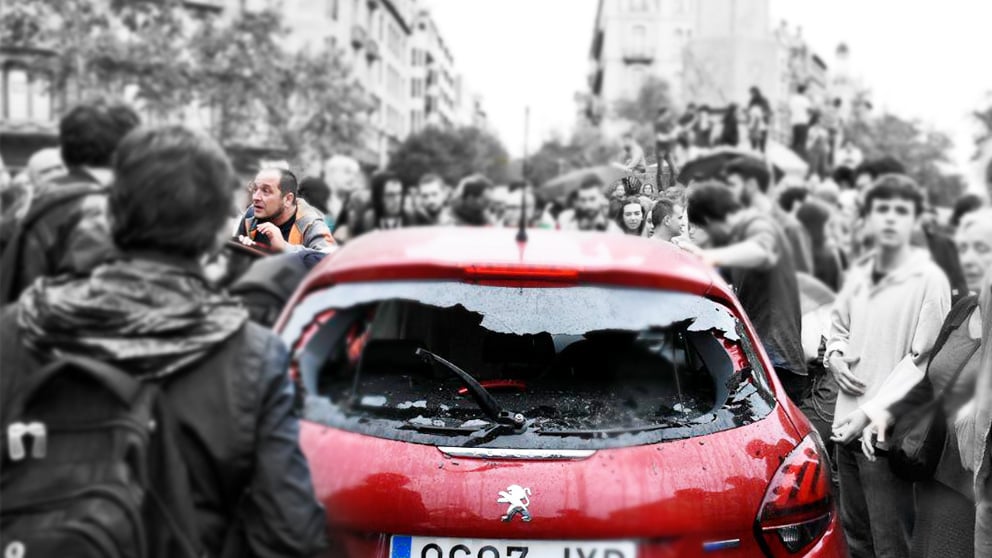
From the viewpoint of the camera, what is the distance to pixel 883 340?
4.80 metres

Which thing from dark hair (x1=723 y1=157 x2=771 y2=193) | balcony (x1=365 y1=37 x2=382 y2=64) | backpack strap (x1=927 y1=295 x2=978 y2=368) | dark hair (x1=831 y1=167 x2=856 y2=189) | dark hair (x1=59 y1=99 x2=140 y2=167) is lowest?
backpack strap (x1=927 y1=295 x2=978 y2=368)

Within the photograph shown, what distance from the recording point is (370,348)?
3.18m

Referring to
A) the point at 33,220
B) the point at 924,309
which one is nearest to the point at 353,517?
the point at 33,220

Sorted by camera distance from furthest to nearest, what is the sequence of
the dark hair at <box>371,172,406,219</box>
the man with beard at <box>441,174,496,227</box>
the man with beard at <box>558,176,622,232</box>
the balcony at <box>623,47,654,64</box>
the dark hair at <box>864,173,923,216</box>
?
the balcony at <box>623,47,654,64</box>
the man with beard at <box>558,176,622,232</box>
the dark hair at <box>371,172,406,219</box>
the man with beard at <box>441,174,496,227</box>
the dark hair at <box>864,173,923,216</box>

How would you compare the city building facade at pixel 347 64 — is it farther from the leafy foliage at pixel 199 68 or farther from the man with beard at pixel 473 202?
the man with beard at pixel 473 202

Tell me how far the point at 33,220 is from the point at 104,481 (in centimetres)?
95

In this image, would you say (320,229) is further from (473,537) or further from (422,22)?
(422,22)

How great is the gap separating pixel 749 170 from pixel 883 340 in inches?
109

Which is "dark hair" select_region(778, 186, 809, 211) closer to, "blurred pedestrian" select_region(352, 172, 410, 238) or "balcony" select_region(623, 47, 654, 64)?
"blurred pedestrian" select_region(352, 172, 410, 238)

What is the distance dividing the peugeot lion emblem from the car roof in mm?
549

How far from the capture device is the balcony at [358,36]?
66.1 meters

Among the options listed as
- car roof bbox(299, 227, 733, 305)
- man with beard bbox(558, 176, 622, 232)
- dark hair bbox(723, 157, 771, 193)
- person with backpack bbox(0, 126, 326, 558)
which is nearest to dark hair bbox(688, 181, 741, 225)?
car roof bbox(299, 227, 733, 305)

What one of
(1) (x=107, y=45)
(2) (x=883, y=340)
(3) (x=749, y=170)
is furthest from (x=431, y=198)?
(1) (x=107, y=45)

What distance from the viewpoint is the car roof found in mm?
2902
